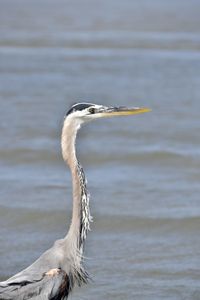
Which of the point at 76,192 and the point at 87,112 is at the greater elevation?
the point at 87,112

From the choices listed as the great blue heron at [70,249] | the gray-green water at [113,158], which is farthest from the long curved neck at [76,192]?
the gray-green water at [113,158]

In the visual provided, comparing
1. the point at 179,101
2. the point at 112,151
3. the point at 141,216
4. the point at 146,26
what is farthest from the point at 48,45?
the point at 141,216

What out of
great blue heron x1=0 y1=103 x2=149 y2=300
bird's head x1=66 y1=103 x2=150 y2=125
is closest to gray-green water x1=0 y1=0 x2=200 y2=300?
great blue heron x1=0 y1=103 x2=149 y2=300

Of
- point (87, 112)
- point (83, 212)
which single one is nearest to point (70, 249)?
point (83, 212)

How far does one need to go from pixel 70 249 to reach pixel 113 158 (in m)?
4.55

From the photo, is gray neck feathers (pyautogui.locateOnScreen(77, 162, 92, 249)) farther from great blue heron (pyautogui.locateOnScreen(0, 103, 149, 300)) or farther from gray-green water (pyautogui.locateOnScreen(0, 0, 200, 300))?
gray-green water (pyautogui.locateOnScreen(0, 0, 200, 300))

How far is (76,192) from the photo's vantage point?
572 centimetres

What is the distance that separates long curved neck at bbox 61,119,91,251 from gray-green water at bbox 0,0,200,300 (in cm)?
88

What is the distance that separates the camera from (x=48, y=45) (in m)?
19.0

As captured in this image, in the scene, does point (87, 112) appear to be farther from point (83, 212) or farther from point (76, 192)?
point (83, 212)

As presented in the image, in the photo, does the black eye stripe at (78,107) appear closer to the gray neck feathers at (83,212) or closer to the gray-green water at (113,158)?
the gray neck feathers at (83,212)

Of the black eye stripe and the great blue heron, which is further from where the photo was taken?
the black eye stripe

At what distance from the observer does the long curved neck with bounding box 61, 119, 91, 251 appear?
5691 millimetres

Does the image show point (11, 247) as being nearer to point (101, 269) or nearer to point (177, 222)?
point (101, 269)
